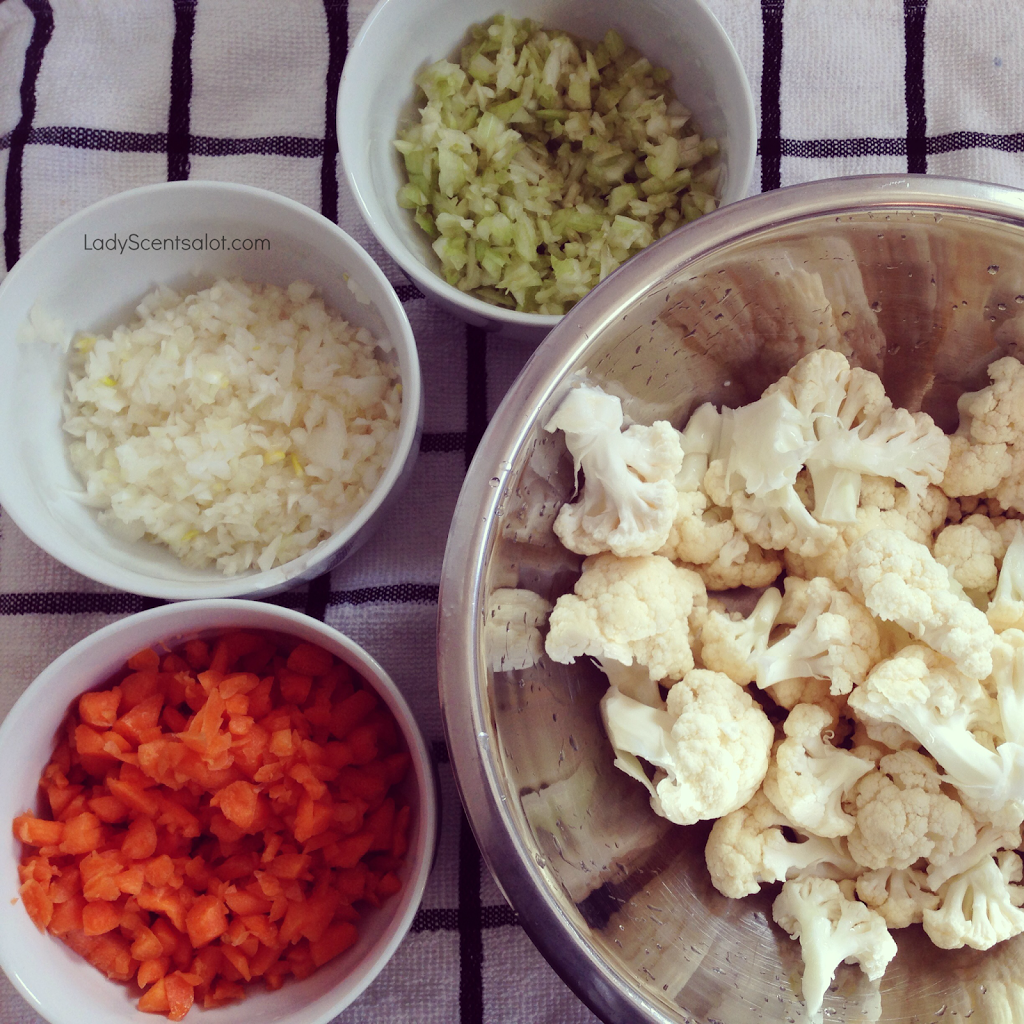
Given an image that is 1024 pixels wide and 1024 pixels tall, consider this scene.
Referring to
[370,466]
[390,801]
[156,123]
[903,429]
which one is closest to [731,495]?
[903,429]

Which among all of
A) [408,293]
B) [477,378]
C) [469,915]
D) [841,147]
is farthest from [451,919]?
[841,147]

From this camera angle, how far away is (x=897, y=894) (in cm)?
96

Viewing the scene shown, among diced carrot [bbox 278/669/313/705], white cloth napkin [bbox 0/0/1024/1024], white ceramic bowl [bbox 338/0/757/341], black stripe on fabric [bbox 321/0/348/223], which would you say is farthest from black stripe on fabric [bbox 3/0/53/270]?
diced carrot [bbox 278/669/313/705]

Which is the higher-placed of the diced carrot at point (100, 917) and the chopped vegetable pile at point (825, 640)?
the chopped vegetable pile at point (825, 640)

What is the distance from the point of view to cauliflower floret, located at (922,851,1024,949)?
0.91 m

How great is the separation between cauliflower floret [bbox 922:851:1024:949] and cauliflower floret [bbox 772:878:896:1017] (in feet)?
0.18

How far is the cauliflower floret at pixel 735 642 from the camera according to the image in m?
0.98

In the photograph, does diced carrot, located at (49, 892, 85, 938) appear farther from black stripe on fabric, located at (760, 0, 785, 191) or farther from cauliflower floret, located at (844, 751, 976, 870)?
black stripe on fabric, located at (760, 0, 785, 191)

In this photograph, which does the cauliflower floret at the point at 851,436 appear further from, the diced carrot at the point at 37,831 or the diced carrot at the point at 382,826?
the diced carrot at the point at 37,831

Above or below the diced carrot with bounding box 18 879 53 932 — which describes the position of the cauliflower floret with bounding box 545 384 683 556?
above

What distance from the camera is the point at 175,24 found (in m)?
1.33

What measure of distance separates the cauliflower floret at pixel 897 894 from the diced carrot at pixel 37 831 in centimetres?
93

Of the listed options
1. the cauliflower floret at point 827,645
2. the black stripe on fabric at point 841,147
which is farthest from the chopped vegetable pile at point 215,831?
the black stripe on fabric at point 841,147

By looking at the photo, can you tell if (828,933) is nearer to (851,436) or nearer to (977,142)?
(851,436)
